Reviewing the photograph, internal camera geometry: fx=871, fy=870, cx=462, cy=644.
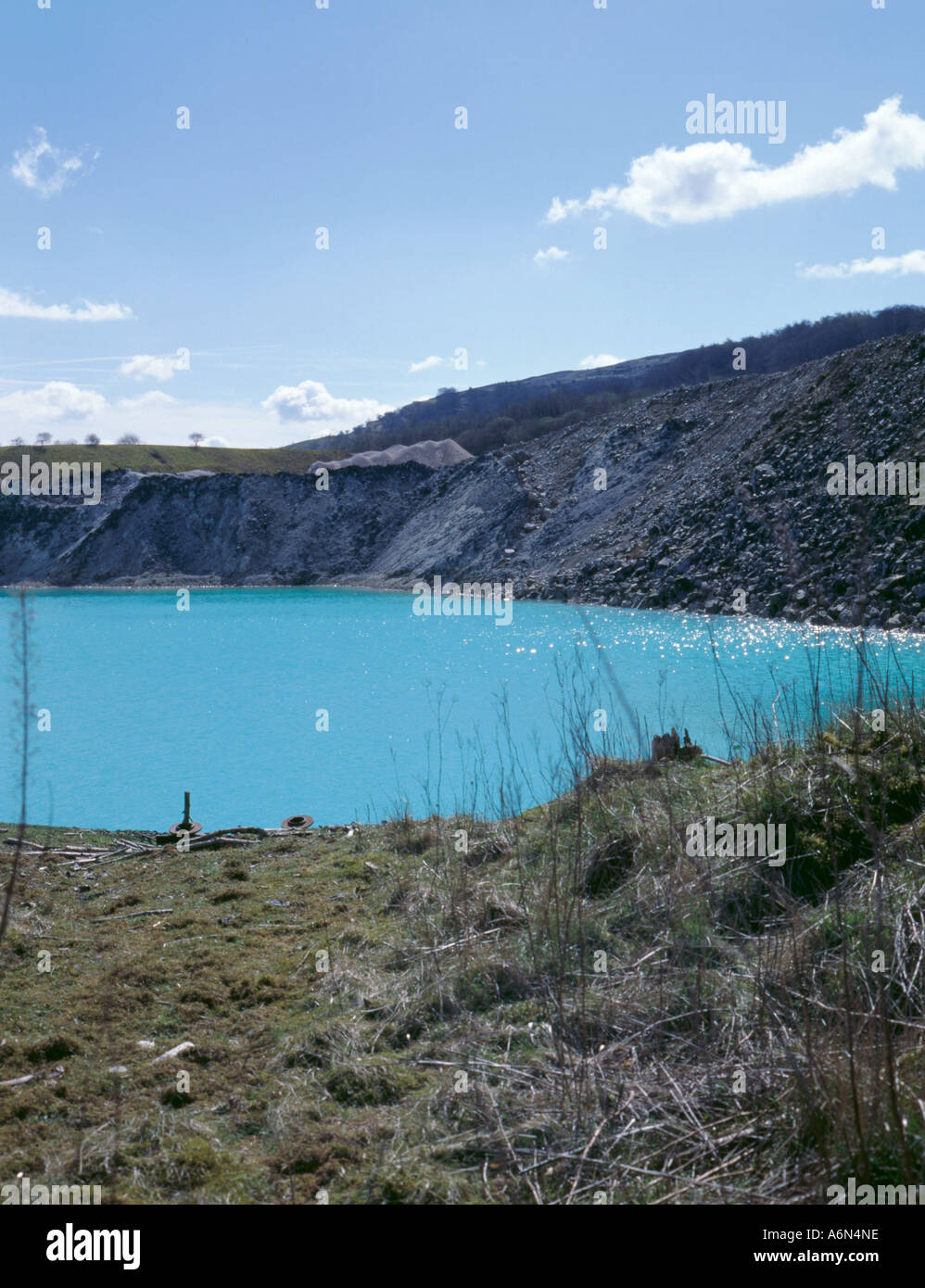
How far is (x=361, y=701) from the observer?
2064 cm

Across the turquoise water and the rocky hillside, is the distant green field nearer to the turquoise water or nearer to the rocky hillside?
the rocky hillside

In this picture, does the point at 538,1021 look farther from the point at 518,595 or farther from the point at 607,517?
the point at 607,517

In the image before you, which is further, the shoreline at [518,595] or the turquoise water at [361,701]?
the shoreline at [518,595]

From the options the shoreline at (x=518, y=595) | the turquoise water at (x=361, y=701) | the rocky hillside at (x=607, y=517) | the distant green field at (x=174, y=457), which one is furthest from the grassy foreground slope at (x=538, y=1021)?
the distant green field at (x=174, y=457)

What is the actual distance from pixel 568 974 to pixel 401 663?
68.1 ft

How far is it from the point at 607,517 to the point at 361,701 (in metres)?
24.8

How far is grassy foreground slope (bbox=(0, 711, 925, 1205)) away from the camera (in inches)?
125

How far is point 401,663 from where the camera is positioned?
25.2m

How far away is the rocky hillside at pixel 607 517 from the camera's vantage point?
28953 mm

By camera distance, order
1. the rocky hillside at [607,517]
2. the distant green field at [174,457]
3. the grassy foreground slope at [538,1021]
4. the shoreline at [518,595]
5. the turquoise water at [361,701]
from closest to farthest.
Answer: the grassy foreground slope at [538,1021], the turquoise water at [361,701], the shoreline at [518,595], the rocky hillside at [607,517], the distant green field at [174,457]

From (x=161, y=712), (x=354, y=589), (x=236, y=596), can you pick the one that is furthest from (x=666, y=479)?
(x=161, y=712)

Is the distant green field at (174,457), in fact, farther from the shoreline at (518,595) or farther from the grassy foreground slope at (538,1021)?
the grassy foreground slope at (538,1021)

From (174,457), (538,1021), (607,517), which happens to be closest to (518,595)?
(607,517)

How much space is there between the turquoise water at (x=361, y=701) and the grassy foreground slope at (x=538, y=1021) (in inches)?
42.2
